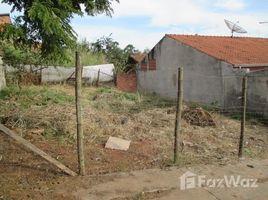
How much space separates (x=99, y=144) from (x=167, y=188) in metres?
2.72

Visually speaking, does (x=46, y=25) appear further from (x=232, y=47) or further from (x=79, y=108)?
(x=232, y=47)

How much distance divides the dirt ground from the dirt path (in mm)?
318

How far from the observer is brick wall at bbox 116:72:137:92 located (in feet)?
79.6

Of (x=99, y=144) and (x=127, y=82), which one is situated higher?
(x=127, y=82)

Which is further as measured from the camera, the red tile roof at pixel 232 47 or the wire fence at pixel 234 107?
the red tile roof at pixel 232 47

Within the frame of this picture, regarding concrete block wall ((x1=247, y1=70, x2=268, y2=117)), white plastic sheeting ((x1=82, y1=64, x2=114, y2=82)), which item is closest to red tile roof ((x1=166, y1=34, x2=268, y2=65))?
concrete block wall ((x1=247, y1=70, x2=268, y2=117))

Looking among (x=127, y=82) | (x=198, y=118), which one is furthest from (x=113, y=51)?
(x=198, y=118)

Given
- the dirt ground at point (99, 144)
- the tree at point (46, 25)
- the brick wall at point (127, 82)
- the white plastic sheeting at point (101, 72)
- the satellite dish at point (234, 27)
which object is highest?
the satellite dish at point (234, 27)

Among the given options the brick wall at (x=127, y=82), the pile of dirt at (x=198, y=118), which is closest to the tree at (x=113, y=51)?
the brick wall at (x=127, y=82)

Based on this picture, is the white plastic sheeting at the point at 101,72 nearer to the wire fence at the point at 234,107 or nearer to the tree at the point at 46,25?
the wire fence at the point at 234,107

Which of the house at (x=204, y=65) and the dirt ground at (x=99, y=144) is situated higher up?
the house at (x=204, y=65)

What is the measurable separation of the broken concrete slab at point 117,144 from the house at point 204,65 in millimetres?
7670

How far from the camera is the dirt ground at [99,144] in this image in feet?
21.2

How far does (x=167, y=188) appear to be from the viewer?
641 cm
